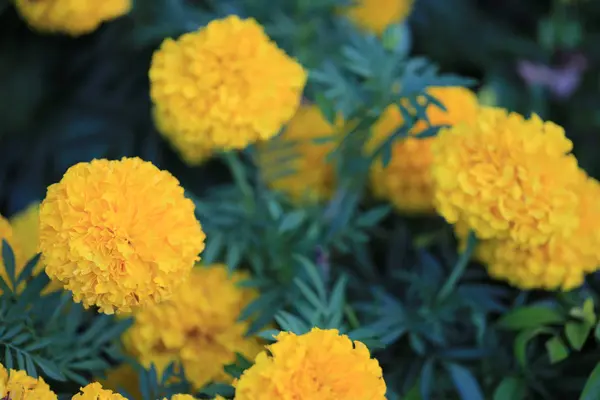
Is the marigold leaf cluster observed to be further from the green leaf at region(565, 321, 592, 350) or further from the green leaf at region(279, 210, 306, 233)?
the green leaf at region(279, 210, 306, 233)

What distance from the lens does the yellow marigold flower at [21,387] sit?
58 cm

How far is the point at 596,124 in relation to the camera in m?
1.30

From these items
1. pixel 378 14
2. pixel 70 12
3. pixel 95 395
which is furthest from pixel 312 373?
pixel 378 14

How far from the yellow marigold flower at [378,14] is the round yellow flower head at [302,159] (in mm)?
347

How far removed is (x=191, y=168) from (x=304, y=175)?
0.70 feet

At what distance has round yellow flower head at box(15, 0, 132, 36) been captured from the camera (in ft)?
2.76

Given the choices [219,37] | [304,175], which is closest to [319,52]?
[304,175]

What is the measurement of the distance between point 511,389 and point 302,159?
465 mm

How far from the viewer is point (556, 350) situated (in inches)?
30.3

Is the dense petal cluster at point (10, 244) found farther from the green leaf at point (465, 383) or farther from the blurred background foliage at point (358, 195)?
the green leaf at point (465, 383)

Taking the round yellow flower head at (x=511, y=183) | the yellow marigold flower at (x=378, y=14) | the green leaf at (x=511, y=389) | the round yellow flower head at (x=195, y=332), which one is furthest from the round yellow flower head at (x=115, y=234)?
the yellow marigold flower at (x=378, y=14)

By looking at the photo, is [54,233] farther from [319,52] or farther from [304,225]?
[319,52]

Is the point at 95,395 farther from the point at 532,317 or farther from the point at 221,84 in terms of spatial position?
the point at 532,317

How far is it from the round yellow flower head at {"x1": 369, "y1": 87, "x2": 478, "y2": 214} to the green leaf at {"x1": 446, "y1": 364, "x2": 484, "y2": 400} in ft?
0.85
